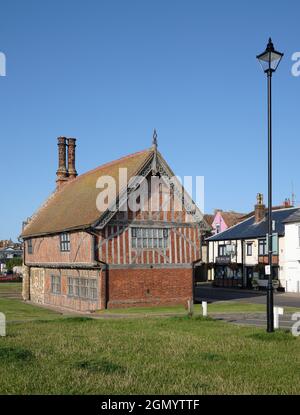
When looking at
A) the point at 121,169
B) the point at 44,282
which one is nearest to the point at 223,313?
the point at 121,169

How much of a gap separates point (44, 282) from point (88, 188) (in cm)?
778

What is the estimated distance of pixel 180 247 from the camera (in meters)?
30.3

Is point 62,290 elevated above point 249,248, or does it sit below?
below

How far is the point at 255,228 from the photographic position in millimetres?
52844

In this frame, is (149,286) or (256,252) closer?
(149,286)

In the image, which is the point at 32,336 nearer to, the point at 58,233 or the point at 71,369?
the point at 71,369

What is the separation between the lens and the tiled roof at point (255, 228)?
49.1 m

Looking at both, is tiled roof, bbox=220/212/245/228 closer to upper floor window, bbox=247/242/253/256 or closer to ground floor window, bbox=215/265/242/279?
ground floor window, bbox=215/265/242/279

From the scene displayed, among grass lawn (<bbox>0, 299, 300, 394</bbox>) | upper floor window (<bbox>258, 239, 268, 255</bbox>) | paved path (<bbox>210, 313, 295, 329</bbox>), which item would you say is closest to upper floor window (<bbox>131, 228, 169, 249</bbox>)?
paved path (<bbox>210, 313, 295, 329</bbox>)

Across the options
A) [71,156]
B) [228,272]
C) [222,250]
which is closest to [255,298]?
[71,156]

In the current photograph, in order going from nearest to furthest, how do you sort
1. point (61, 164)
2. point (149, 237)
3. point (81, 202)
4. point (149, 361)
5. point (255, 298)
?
1. point (149, 361)
2. point (149, 237)
3. point (81, 202)
4. point (255, 298)
5. point (61, 164)

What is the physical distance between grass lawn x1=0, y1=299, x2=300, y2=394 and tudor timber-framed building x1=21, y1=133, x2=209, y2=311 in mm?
11851

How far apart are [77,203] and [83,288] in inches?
228

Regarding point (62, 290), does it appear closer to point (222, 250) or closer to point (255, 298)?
point (255, 298)
